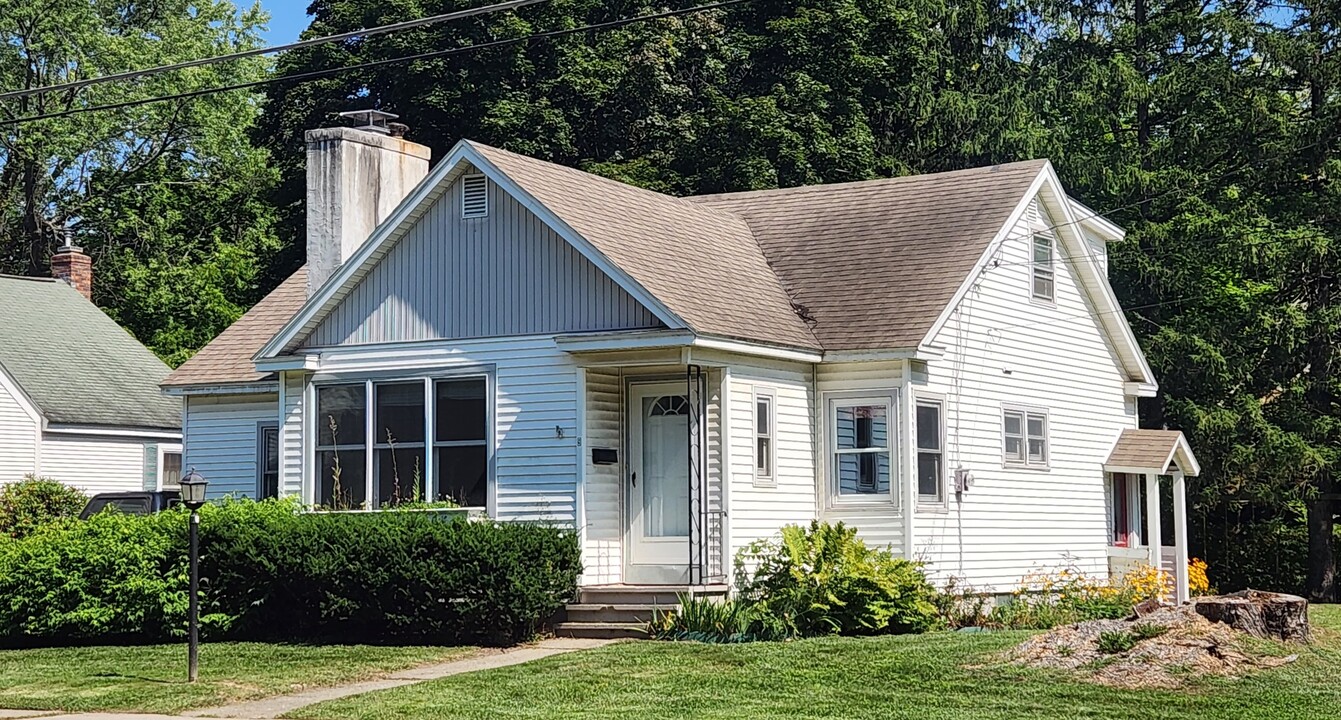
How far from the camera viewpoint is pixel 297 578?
64.3 feet

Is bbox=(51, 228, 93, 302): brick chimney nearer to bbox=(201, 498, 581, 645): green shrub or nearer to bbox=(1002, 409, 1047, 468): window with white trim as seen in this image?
bbox=(201, 498, 581, 645): green shrub

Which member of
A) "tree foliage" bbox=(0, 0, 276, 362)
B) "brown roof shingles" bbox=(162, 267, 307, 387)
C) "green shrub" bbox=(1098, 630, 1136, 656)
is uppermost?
"tree foliage" bbox=(0, 0, 276, 362)

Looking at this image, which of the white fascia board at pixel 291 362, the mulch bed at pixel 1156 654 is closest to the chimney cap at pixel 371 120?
the white fascia board at pixel 291 362

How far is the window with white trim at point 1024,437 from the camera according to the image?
941 inches

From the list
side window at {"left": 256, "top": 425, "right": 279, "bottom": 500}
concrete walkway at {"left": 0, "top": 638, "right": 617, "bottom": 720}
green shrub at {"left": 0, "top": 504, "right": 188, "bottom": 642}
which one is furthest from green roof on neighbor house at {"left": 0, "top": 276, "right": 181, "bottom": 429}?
concrete walkway at {"left": 0, "top": 638, "right": 617, "bottom": 720}

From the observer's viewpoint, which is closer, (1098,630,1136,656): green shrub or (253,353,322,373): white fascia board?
(1098,630,1136,656): green shrub

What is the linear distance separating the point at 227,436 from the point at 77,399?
37.7 ft

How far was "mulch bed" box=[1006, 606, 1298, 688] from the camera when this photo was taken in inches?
565

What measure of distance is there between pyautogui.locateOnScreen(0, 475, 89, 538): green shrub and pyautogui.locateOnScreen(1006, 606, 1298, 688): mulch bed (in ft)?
71.1

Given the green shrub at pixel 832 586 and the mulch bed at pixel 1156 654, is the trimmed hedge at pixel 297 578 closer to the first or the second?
the green shrub at pixel 832 586

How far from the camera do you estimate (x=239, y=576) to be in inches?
782

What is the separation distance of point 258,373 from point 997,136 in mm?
18475

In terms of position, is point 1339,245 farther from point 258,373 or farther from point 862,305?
point 258,373

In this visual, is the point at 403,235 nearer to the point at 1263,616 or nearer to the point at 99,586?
the point at 99,586
